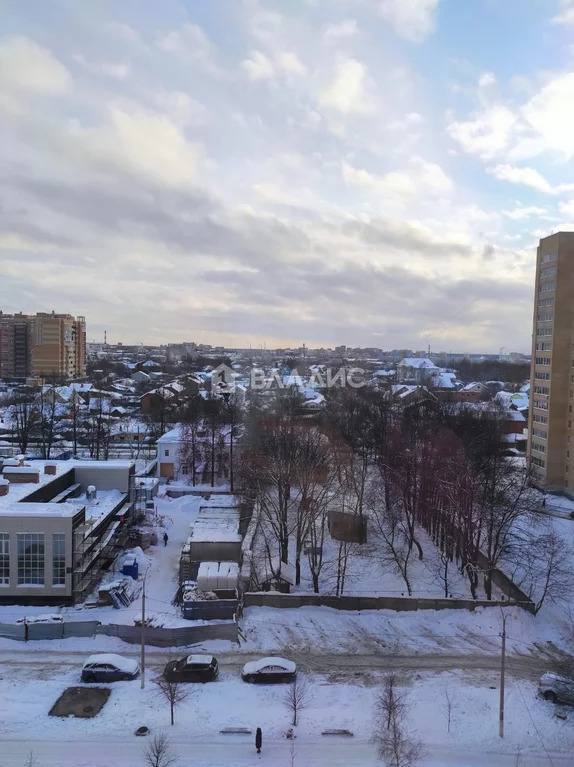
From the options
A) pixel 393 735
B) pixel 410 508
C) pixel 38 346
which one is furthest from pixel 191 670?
pixel 38 346

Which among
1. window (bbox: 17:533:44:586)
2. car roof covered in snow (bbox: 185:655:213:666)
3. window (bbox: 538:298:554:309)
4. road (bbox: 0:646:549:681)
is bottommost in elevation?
road (bbox: 0:646:549:681)

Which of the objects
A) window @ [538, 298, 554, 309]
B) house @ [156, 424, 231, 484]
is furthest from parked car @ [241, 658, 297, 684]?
window @ [538, 298, 554, 309]

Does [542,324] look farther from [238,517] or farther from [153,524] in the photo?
[153,524]

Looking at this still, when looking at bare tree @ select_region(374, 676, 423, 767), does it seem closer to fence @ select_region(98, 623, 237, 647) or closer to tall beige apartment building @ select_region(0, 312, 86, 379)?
fence @ select_region(98, 623, 237, 647)

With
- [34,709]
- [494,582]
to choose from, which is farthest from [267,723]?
[494,582]

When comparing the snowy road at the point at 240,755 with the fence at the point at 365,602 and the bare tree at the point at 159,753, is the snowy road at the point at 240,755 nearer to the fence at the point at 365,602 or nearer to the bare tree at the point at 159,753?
the bare tree at the point at 159,753

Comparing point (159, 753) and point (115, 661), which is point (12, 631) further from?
point (159, 753)
